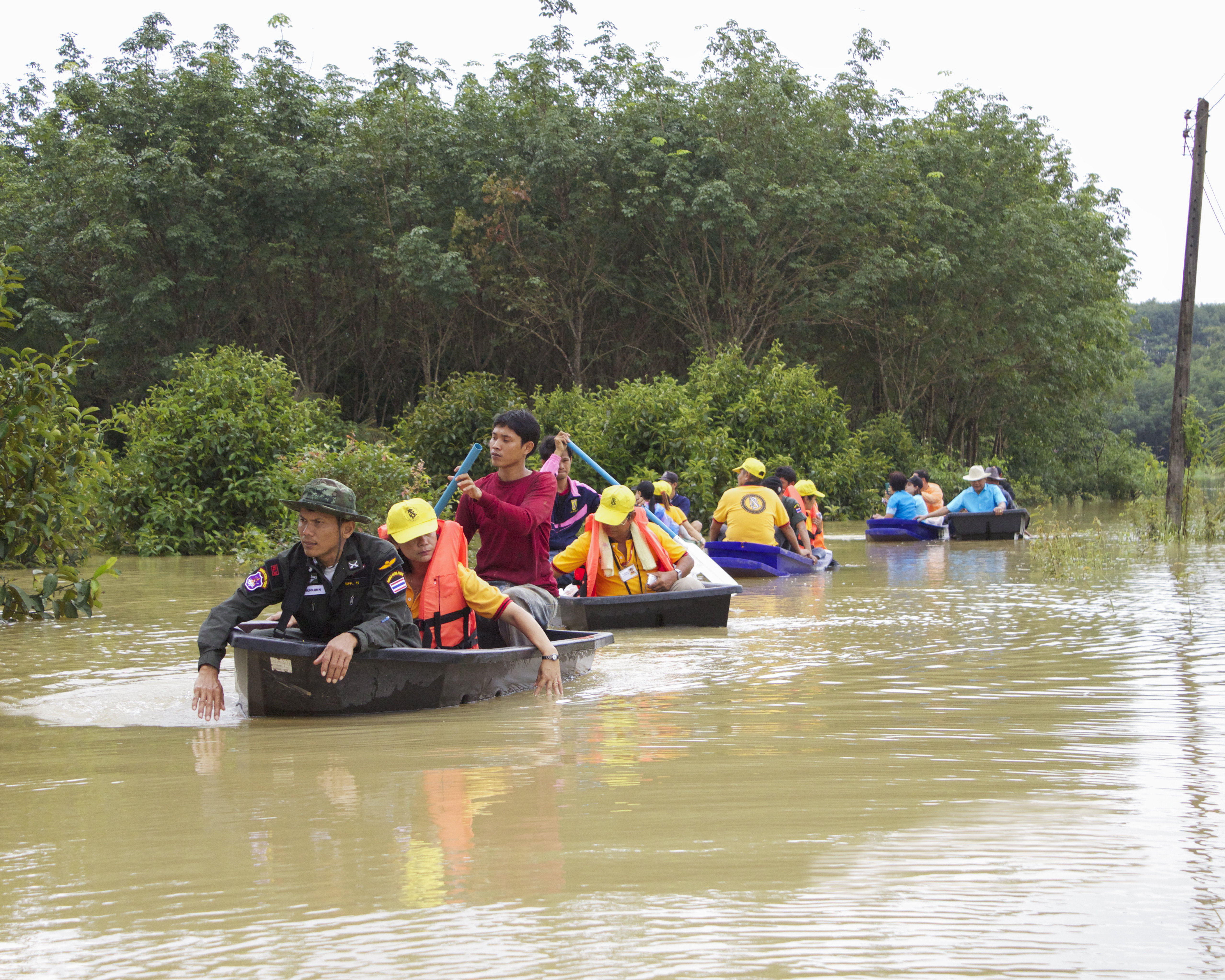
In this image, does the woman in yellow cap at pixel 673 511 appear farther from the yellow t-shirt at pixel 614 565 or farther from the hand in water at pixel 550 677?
the hand in water at pixel 550 677

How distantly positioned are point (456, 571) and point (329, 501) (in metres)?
1.13

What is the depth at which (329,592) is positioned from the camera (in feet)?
19.6

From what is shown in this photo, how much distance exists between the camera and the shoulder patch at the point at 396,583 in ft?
19.7

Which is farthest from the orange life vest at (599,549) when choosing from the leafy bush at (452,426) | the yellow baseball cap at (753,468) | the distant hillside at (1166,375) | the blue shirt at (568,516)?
the distant hillside at (1166,375)

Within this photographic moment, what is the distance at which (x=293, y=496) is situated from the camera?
55.0 ft

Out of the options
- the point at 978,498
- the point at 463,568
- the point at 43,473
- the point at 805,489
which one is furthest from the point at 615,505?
the point at 978,498

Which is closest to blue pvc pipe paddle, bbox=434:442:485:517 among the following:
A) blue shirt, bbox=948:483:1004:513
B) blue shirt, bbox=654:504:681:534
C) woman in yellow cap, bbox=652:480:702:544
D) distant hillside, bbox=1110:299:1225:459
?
blue shirt, bbox=654:504:681:534

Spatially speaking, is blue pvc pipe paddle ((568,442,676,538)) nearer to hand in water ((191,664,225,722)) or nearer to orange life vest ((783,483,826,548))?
orange life vest ((783,483,826,548))

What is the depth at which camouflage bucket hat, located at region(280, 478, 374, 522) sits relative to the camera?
5711 millimetres

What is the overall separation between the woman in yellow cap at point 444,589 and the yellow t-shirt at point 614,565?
11.1 ft

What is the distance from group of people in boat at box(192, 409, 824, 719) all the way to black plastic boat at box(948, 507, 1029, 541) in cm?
1215

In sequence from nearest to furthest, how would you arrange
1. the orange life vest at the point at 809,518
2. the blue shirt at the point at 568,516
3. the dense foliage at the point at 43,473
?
the dense foliage at the point at 43,473
the blue shirt at the point at 568,516
the orange life vest at the point at 809,518

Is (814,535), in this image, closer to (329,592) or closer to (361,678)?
(361,678)

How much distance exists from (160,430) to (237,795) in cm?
1490
